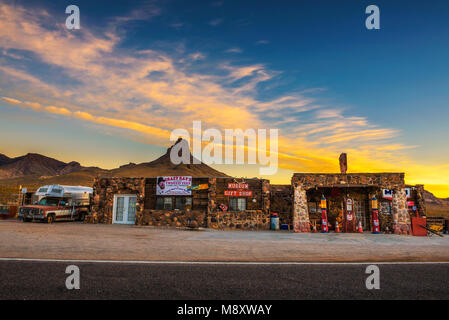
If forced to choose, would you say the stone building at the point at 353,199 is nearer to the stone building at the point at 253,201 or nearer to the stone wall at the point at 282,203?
the stone building at the point at 253,201

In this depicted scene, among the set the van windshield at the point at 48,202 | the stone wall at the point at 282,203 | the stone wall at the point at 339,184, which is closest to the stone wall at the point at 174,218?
the stone wall at the point at 282,203

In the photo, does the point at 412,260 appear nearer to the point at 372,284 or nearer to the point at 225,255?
the point at 372,284

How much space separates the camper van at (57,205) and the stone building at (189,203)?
8.50 feet

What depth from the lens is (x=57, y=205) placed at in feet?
80.8

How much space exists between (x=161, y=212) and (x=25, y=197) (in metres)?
16.3

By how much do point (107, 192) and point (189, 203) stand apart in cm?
773

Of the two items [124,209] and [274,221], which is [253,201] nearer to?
[274,221]

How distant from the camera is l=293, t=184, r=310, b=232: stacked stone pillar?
66.1ft

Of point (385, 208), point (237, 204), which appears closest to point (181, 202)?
point (237, 204)

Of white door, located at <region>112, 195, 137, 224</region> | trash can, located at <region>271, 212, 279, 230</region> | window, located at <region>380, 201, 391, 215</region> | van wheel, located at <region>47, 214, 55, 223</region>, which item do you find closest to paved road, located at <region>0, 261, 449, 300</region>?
trash can, located at <region>271, 212, 279, 230</region>

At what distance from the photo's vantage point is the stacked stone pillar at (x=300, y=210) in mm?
20156

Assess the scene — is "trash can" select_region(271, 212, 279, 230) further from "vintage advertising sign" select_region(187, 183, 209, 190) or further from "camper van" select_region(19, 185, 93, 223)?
"camper van" select_region(19, 185, 93, 223)
